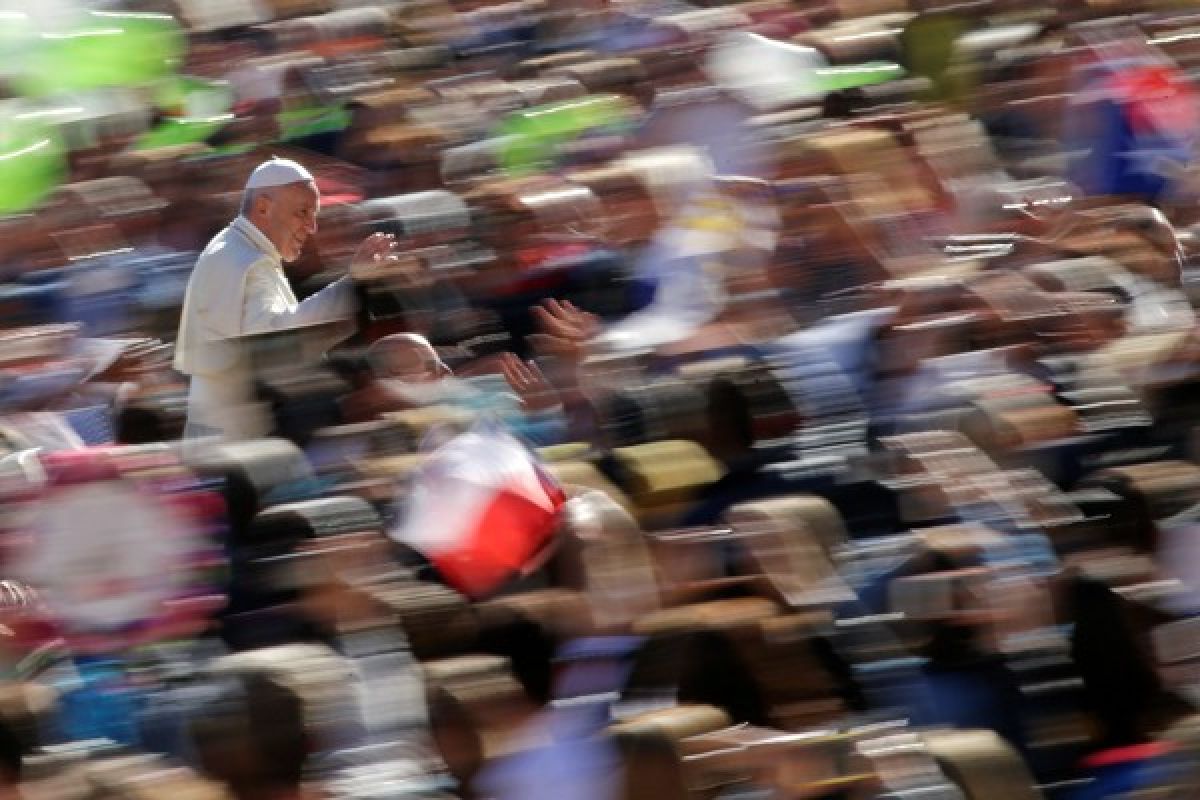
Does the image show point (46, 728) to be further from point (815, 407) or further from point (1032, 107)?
point (1032, 107)

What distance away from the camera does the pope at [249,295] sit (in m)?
4.80

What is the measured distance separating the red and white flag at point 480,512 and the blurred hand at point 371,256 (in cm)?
89

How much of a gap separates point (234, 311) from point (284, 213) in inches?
8.9

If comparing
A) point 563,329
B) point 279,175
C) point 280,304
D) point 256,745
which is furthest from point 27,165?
point 256,745

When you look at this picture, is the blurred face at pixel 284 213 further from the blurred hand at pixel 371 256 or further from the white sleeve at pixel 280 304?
the blurred hand at pixel 371 256

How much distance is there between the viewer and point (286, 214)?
5.01m

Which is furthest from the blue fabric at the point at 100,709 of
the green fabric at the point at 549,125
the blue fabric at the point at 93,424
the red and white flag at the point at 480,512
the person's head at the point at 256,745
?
the green fabric at the point at 549,125

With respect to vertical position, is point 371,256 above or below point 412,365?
above

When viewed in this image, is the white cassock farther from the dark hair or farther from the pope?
the dark hair

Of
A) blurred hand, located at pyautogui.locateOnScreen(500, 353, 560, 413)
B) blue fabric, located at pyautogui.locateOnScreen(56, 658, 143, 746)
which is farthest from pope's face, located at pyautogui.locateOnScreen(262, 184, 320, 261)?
blue fabric, located at pyautogui.locateOnScreen(56, 658, 143, 746)

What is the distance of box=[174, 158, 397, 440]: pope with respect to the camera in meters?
4.80

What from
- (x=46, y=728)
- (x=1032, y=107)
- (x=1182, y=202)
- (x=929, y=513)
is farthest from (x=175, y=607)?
(x=1032, y=107)

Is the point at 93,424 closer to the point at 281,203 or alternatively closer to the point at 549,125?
the point at 281,203

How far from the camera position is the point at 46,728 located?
3.37m
